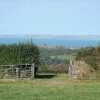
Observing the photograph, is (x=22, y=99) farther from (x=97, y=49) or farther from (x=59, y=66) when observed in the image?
(x=59, y=66)

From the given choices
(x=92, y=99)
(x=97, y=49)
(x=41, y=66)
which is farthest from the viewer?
(x=41, y=66)

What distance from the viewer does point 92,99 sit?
1734 cm

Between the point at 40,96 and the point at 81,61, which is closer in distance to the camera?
the point at 40,96

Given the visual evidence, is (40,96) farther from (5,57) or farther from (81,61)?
(5,57)

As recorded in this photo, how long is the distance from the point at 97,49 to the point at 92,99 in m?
17.9

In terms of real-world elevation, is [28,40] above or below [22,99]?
above

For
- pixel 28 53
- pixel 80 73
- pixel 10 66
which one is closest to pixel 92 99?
pixel 80 73

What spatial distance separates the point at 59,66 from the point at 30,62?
634cm

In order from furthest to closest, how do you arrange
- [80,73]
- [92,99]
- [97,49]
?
[97,49], [80,73], [92,99]

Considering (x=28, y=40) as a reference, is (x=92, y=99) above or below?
below

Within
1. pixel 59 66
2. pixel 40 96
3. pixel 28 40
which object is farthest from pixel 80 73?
pixel 40 96

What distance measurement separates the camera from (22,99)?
56.9 feet

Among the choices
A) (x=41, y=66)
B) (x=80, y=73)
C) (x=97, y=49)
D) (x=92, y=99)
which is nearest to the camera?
(x=92, y=99)

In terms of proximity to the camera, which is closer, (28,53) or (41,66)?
(28,53)
